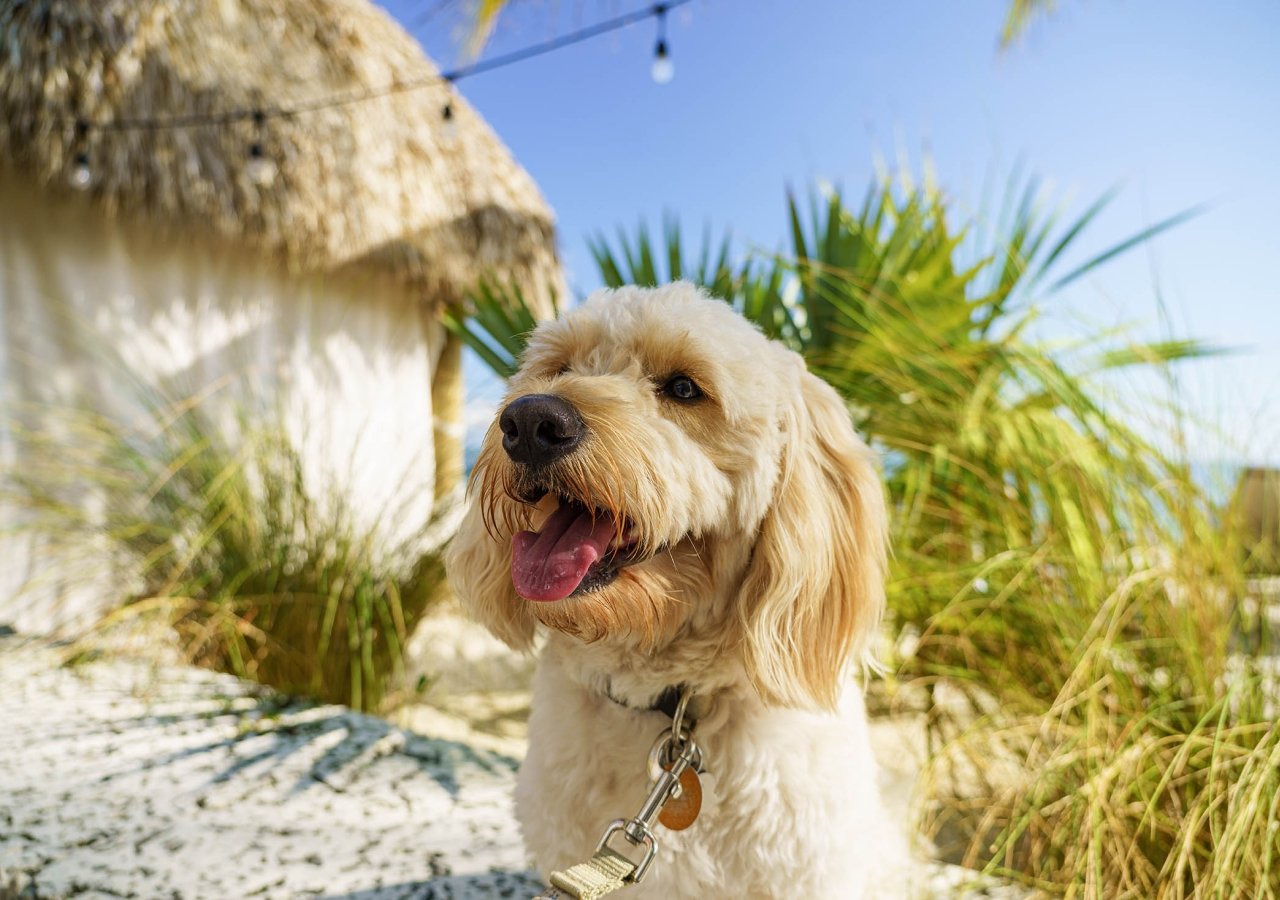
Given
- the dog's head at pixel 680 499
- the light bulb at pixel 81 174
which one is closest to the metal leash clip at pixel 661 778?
the dog's head at pixel 680 499

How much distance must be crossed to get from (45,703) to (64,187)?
4.76 meters

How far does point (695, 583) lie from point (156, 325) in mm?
6970

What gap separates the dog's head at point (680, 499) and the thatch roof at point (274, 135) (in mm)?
4574

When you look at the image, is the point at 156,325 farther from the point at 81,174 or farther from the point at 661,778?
the point at 661,778

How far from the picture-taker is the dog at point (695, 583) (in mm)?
1315

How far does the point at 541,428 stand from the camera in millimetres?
1282

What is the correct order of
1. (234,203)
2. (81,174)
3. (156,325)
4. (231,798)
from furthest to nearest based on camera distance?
(156,325)
(234,203)
(81,174)
(231,798)

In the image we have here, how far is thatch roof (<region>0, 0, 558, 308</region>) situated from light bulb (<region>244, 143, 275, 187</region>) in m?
0.08

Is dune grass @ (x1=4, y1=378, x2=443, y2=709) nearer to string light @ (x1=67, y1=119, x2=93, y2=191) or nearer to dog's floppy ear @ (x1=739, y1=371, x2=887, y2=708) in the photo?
dog's floppy ear @ (x1=739, y1=371, x2=887, y2=708)

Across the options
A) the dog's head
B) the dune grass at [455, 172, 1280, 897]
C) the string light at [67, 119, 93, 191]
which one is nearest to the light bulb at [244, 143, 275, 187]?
the string light at [67, 119, 93, 191]

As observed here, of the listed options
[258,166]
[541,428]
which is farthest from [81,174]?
[541,428]

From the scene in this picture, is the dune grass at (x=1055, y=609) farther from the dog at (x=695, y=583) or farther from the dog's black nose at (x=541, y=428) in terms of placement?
the dog's black nose at (x=541, y=428)

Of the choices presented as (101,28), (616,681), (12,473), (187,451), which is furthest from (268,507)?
(101,28)

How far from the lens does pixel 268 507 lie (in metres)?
3.61
